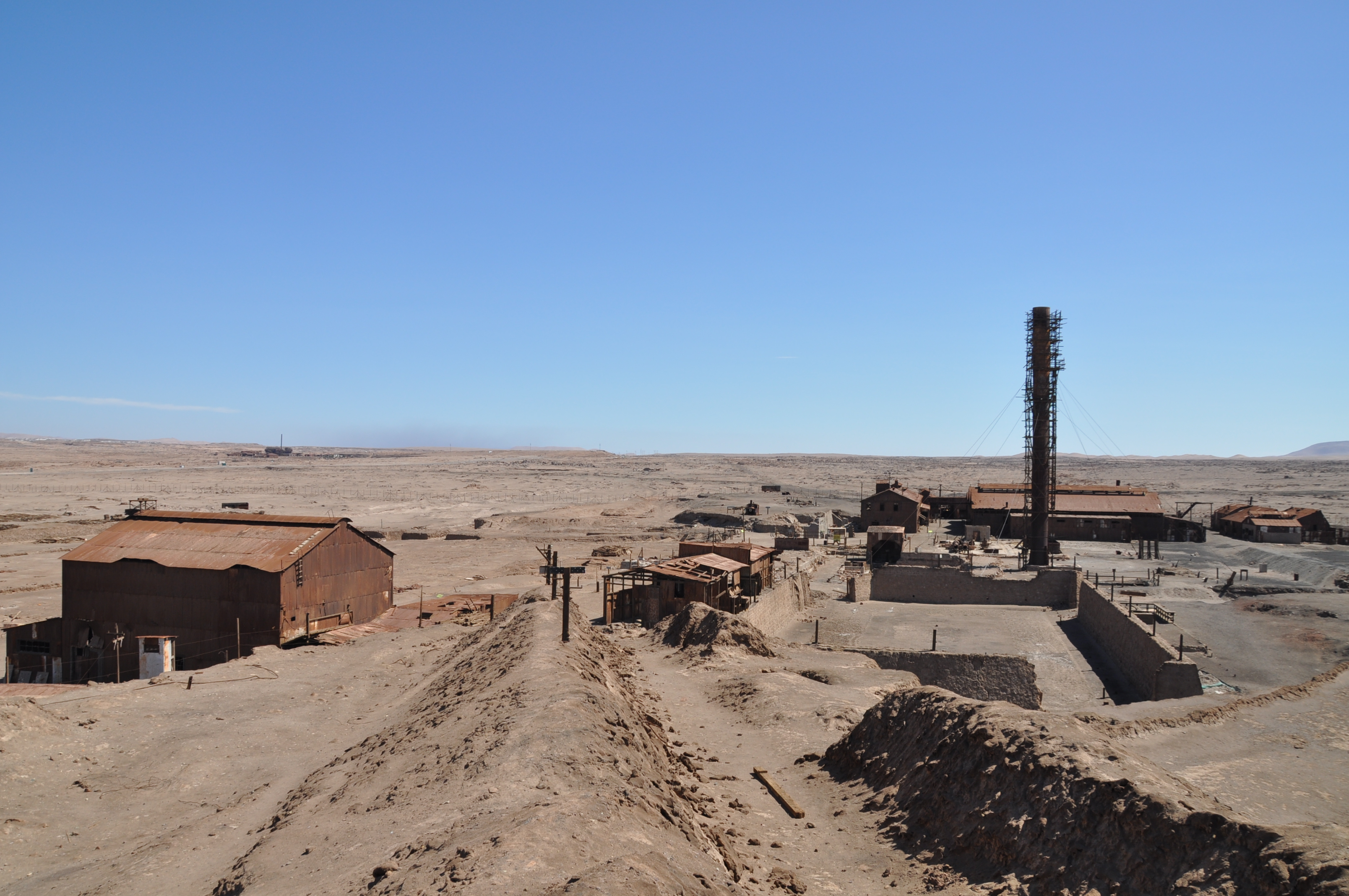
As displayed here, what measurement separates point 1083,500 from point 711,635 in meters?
56.6

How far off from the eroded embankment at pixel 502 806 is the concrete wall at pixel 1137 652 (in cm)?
1795

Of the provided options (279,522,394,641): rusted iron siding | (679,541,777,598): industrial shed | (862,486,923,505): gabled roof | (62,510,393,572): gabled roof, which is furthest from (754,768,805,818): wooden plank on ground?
(862,486,923,505): gabled roof

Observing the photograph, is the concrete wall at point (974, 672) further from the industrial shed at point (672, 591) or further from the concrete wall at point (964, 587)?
the concrete wall at point (964, 587)

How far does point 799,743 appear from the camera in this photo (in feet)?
61.0

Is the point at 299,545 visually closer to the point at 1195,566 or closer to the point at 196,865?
the point at 196,865

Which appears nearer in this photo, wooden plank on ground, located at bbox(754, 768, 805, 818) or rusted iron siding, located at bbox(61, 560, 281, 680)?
wooden plank on ground, located at bbox(754, 768, 805, 818)

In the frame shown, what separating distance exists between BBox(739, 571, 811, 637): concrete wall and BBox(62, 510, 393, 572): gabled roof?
54.5 ft

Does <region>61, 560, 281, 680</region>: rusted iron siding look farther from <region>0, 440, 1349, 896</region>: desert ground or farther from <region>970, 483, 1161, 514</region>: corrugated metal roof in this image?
<region>970, 483, 1161, 514</region>: corrugated metal roof

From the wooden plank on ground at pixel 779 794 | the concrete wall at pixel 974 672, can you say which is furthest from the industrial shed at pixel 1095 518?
the wooden plank on ground at pixel 779 794

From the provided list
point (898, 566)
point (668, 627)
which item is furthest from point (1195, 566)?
point (668, 627)

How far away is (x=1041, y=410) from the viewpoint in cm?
5547

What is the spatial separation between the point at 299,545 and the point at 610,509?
223 ft

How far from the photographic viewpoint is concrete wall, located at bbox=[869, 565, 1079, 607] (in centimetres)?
4556

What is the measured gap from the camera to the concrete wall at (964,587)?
45.6m
